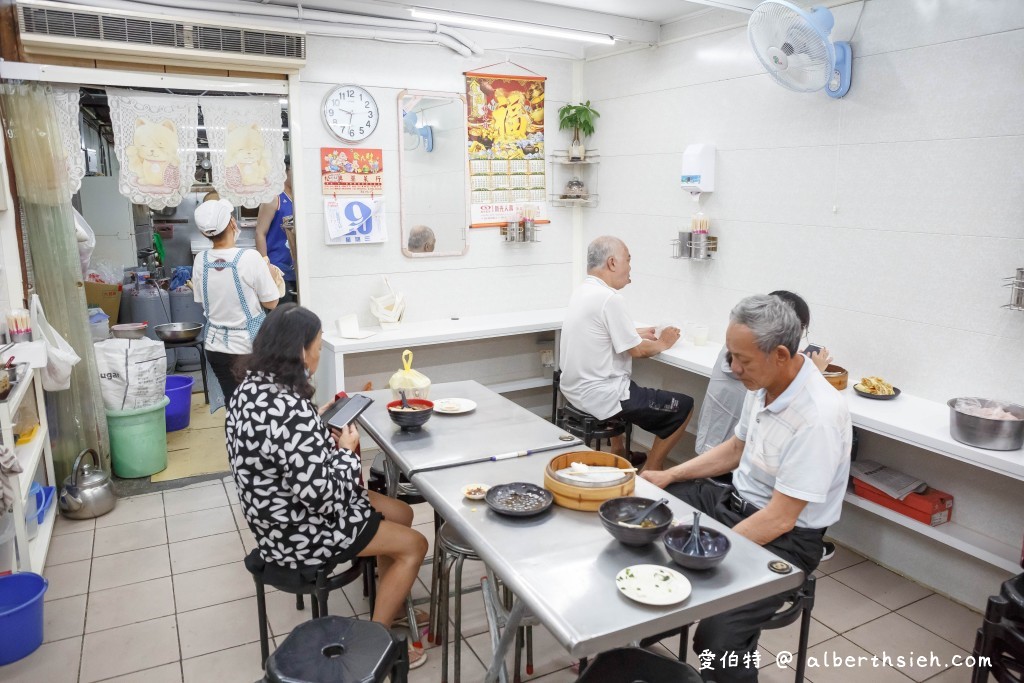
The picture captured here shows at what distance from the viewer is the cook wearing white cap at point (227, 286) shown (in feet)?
14.4

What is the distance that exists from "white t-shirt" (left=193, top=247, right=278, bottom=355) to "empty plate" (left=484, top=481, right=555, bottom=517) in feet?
8.68

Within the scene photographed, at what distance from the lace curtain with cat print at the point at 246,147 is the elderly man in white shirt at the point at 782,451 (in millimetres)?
3467

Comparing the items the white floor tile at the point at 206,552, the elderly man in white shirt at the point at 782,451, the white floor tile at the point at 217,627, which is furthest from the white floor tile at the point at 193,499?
the elderly man in white shirt at the point at 782,451

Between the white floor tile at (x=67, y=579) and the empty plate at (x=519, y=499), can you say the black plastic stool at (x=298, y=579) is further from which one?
the white floor tile at (x=67, y=579)

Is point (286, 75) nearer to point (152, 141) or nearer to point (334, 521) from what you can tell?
point (152, 141)

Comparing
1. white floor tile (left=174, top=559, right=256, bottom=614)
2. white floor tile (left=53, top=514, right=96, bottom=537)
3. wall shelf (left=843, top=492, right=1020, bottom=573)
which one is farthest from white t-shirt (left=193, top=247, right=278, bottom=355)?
wall shelf (left=843, top=492, right=1020, bottom=573)

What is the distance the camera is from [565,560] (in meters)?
2.04

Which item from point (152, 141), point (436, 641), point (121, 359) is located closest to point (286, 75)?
point (152, 141)

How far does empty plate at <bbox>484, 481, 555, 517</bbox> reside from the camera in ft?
7.49

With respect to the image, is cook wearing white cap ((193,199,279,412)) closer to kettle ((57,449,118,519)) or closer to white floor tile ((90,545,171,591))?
kettle ((57,449,118,519))

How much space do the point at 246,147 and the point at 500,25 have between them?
70.7 inches

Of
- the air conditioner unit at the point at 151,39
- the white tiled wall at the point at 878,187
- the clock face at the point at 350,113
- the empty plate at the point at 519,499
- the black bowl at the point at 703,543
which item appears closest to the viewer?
the black bowl at the point at 703,543

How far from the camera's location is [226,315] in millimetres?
4551

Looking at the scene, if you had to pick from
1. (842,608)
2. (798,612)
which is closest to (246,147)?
(798,612)
